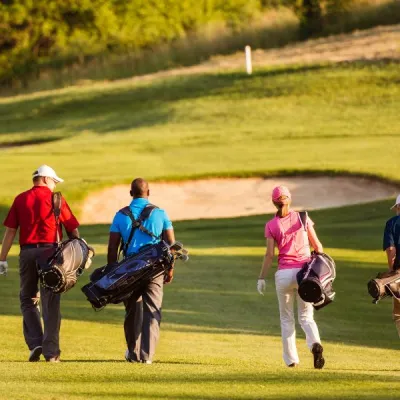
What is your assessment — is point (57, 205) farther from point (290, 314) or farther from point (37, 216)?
point (290, 314)

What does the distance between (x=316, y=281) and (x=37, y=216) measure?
281 cm

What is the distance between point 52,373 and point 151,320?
1.48m

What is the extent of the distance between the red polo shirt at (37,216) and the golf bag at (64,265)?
0.92ft

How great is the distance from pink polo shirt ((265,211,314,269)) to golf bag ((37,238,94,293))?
1.82 metres

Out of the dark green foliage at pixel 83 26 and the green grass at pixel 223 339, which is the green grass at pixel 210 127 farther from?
the dark green foliage at pixel 83 26

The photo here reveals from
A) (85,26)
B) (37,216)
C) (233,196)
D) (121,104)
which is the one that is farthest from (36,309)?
(85,26)

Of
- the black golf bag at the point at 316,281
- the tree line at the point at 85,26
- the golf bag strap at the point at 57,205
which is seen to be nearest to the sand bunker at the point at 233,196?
the golf bag strap at the point at 57,205

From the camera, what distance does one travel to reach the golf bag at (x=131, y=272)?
13.3 metres

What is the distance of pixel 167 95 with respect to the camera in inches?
2400

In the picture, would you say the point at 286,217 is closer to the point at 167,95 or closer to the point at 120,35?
the point at 167,95

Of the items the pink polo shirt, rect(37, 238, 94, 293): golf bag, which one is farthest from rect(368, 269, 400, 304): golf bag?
rect(37, 238, 94, 293): golf bag

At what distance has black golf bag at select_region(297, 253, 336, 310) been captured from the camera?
13188mm

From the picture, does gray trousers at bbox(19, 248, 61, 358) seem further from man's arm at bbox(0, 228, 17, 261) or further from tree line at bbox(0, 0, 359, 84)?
tree line at bbox(0, 0, 359, 84)

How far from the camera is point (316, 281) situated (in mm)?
13172
